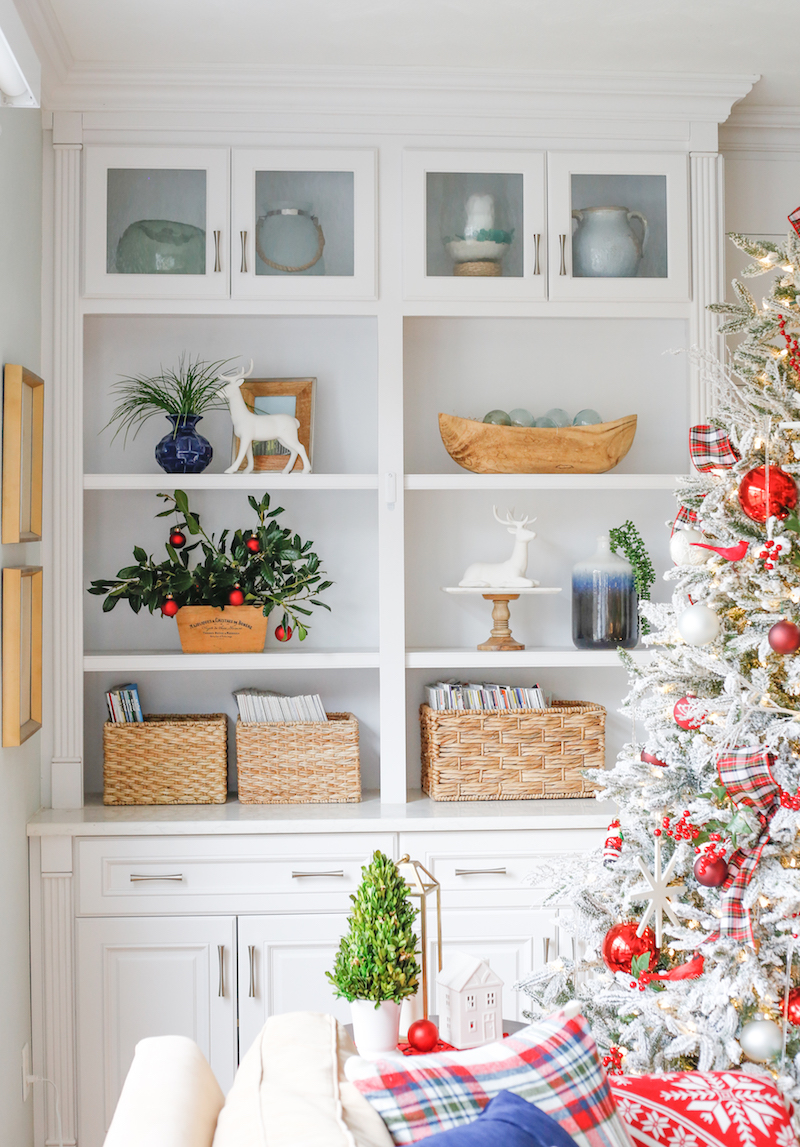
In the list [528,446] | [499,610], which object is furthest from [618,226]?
[499,610]

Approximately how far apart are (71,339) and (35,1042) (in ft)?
5.95

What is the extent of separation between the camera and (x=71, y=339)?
2.51 meters

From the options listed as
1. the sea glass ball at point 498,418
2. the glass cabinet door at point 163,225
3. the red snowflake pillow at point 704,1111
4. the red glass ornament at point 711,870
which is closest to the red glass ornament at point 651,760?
the red glass ornament at point 711,870

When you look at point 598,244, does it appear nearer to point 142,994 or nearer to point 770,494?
point 770,494

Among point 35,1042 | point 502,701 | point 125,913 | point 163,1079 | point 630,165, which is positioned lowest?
point 35,1042

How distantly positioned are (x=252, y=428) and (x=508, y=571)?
0.82 m

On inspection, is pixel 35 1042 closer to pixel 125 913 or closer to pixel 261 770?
pixel 125 913

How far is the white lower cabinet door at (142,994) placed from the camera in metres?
2.36

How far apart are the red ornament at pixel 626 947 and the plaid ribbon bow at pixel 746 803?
0.52 feet

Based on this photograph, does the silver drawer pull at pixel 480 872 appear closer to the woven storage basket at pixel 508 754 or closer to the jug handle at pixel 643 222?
the woven storage basket at pixel 508 754

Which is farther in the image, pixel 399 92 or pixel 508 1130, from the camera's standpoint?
pixel 399 92

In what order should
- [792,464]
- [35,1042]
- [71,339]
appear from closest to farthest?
[792,464] → [35,1042] → [71,339]

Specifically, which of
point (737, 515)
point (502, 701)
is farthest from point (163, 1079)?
point (502, 701)

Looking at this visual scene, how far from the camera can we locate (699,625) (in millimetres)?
1693
